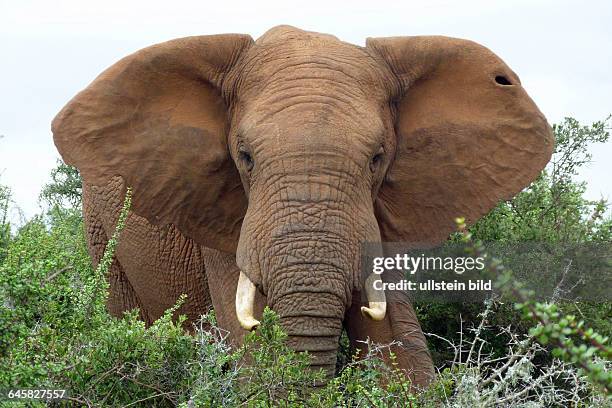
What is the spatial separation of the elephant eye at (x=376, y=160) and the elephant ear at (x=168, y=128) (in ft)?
2.56

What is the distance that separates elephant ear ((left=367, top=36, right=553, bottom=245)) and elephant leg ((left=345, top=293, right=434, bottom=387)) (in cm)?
41

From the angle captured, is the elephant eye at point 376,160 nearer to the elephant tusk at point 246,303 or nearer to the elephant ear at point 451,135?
the elephant ear at point 451,135

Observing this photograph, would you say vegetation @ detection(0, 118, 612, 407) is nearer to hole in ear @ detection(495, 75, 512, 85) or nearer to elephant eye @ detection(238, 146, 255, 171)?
elephant eye @ detection(238, 146, 255, 171)

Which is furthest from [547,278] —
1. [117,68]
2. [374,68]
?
[117,68]

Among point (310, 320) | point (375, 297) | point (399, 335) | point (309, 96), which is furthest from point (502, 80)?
point (310, 320)

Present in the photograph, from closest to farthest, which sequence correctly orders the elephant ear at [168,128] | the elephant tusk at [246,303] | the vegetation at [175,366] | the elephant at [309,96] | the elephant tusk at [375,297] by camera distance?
the vegetation at [175,366], the elephant tusk at [246,303], the elephant tusk at [375,297], the elephant at [309,96], the elephant ear at [168,128]

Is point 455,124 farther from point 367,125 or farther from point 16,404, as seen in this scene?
point 16,404

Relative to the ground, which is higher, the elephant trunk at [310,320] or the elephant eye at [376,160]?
the elephant eye at [376,160]

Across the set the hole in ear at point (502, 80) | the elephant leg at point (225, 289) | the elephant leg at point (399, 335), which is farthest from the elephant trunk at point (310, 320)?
the hole in ear at point (502, 80)

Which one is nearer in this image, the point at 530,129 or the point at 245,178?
the point at 245,178

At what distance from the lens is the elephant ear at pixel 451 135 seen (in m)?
6.50

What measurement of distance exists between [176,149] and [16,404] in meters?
2.19

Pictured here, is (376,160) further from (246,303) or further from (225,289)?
(225,289)

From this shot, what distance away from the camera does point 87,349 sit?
16.4ft
